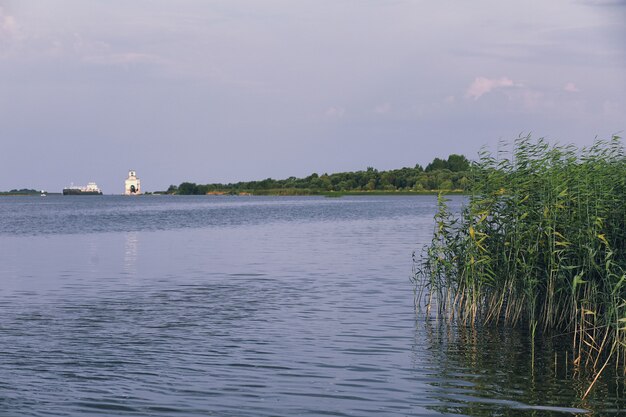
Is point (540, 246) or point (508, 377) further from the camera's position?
point (540, 246)

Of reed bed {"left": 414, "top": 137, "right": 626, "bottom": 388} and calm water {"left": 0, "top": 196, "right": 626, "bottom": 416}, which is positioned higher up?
reed bed {"left": 414, "top": 137, "right": 626, "bottom": 388}

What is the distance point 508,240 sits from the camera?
23.2m

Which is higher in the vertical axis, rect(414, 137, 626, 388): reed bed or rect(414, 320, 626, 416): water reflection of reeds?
rect(414, 137, 626, 388): reed bed

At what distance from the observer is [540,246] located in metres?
22.4

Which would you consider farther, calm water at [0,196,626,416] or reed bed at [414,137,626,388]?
reed bed at [414,137,626,388]

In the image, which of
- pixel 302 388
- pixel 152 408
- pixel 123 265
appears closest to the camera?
pixel 152 408

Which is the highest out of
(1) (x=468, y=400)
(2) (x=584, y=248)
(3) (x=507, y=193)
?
(3) (x=507, y=193)

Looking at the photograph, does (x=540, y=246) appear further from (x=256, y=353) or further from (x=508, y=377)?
(x=256, y=353)

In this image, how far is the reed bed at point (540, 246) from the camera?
20.9 m

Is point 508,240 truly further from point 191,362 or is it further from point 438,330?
point 191,362

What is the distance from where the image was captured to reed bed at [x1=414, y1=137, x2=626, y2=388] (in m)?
20.9

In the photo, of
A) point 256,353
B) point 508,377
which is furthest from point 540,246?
point 256,353

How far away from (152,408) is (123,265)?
96.9 ft

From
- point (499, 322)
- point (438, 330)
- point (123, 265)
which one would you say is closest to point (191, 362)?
point (438, 330)
